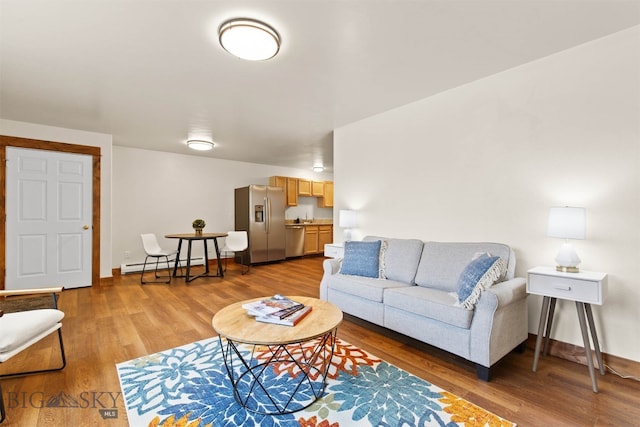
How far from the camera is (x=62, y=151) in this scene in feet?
14.3

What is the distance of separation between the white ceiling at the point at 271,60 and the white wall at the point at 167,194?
5.83ft

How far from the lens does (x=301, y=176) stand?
8.40 meters

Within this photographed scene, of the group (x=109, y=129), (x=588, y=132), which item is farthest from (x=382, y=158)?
(x=109, y=129)

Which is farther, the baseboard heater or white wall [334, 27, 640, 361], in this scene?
the baseboard heater

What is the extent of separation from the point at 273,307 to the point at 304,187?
20.0 feet

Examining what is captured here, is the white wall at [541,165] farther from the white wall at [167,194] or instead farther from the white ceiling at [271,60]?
the white wall at [167,194]

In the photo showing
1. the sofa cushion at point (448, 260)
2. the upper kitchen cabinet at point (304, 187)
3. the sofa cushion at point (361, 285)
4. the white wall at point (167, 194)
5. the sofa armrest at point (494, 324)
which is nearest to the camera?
the sofa armrest at point (494, 324)

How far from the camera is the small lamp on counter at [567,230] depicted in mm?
2057

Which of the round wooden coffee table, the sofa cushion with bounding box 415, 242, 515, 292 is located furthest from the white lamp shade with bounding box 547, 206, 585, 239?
the round wooden coffee table

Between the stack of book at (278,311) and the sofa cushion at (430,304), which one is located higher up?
the stack of book at (278,311)

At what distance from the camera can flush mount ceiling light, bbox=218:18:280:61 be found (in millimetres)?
1996

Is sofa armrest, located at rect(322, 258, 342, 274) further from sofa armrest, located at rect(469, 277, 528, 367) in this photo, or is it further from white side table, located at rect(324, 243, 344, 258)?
sofa armrest, located at rect(469, 277, 528, 367)

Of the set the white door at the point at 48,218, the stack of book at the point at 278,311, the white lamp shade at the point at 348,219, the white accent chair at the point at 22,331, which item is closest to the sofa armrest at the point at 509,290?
the stack of book at the point at 278,311

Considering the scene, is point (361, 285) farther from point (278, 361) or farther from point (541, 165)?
point (541, 165)
